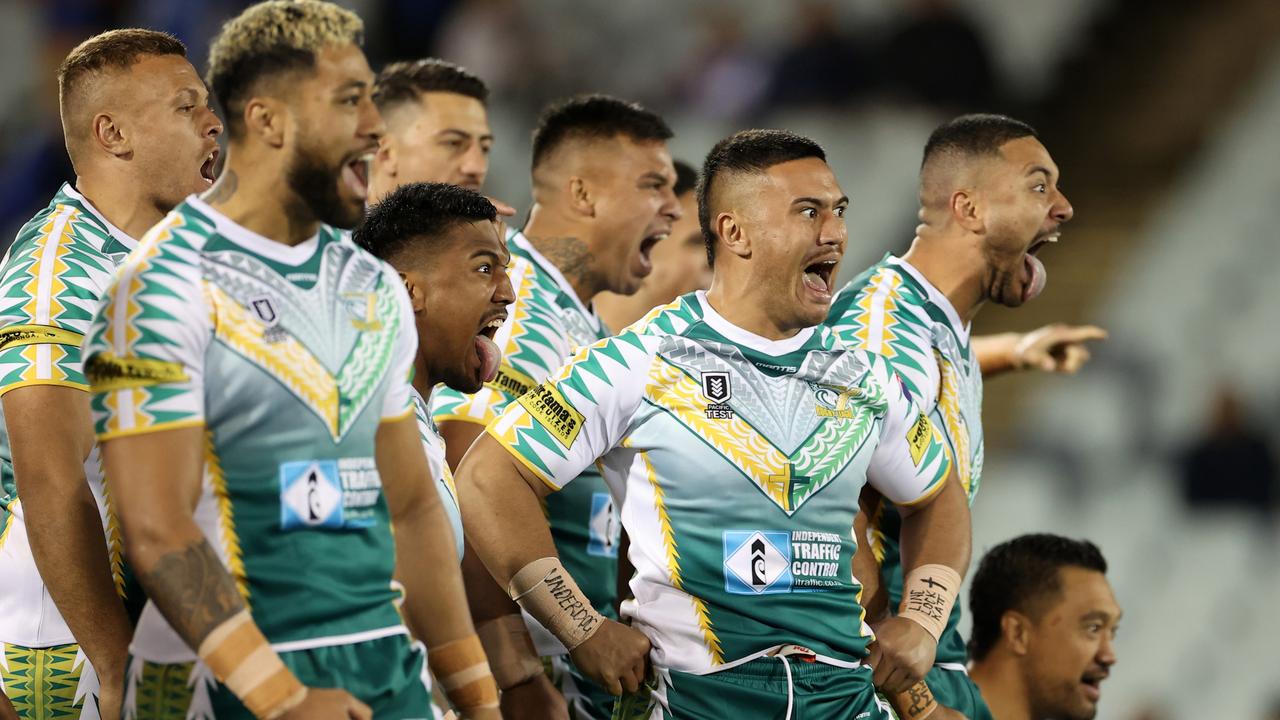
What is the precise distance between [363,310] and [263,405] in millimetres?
289

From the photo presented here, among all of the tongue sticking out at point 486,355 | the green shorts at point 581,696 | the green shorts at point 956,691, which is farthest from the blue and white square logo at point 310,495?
the green shorts at point 956,691

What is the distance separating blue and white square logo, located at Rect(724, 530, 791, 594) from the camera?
3701 millimetres

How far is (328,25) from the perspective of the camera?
2.97 meters

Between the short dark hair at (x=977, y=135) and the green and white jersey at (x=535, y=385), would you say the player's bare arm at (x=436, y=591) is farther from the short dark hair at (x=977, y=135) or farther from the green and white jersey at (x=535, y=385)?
the short dark hair at (x=977, y=135)

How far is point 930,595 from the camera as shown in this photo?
4.12m

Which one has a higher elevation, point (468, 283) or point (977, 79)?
point (977, 79)

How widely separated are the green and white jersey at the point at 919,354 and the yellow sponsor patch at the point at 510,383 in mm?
817

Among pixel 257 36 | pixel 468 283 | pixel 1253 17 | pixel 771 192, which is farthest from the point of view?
pixel 1253 17

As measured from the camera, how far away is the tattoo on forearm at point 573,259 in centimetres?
523

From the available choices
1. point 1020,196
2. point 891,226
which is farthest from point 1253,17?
point 1020,196

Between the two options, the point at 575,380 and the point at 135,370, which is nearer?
the point at 135,370

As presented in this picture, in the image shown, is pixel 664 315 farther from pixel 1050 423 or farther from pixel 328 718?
pixel 1050 423

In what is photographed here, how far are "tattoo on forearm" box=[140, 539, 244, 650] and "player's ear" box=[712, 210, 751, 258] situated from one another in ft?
5.64

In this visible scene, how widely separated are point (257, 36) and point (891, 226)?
8515 mm
